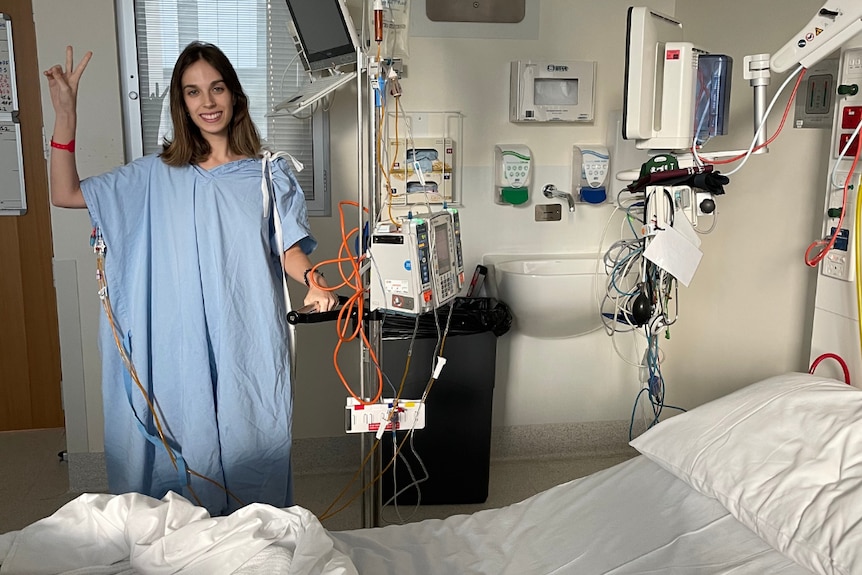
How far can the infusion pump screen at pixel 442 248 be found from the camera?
6.16 feet

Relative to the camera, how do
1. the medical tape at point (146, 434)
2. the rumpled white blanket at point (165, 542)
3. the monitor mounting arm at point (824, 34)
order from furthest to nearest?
the medical tape at point (146, 434) → the monitor mounting arm at point (824, 34) → the rumpled white blanket at point (165, 542)

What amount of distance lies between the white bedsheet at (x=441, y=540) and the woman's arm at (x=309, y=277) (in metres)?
0.54

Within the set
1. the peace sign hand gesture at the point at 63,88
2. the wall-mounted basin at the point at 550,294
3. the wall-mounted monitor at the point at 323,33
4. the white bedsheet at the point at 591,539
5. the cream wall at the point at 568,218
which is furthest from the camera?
the wall-mounted basin at the point at 550,294

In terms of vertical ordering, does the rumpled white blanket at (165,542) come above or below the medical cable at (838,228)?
below

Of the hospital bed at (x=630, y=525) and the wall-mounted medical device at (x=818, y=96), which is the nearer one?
the hospital bed at (x=630, y=525)

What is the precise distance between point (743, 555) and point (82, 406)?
232cm

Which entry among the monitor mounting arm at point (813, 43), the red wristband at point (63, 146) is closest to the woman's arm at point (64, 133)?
the red wristband at point (63, 146)

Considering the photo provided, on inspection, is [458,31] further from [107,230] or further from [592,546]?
[592,546]

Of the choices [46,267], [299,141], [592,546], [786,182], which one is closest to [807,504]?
[592,546]

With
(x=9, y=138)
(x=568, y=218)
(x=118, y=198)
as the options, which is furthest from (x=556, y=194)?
(x=9, y=138)

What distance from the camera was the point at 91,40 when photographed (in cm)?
266

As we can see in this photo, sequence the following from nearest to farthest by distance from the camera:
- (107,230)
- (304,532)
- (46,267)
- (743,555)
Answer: (304,532)
(743,555)
(107,230)
(46,267)

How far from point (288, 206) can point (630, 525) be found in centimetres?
115

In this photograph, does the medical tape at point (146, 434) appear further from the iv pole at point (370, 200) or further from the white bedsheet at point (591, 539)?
the white bedsheet at point (591, 539)
